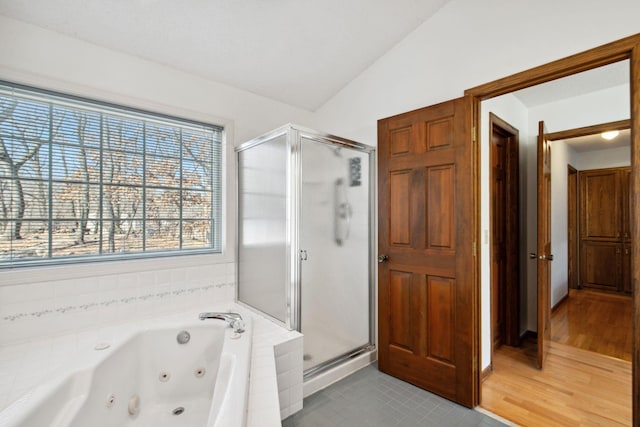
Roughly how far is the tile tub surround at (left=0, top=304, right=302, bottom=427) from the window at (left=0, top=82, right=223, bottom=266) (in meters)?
0.50

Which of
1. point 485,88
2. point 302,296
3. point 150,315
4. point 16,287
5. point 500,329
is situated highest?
point 485,88

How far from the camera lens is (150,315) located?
85.4 inches

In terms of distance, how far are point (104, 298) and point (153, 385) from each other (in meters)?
0.67

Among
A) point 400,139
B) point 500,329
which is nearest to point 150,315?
point 400,139

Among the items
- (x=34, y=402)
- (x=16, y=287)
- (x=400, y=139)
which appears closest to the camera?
(x=34, y=402)

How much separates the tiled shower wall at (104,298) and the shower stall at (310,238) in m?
0.32

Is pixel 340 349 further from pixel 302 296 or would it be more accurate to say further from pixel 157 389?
pixel 157 389

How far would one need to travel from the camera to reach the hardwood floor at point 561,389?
189 centimetres

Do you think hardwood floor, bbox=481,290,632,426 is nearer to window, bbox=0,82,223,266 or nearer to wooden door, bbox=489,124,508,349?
wooden door, bbox=489,124,508,349

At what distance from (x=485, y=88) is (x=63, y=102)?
2.74 m

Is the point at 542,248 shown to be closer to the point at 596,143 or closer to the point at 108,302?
the point at 596,143

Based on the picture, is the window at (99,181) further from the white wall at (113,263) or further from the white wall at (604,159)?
the white wall at (604,159)

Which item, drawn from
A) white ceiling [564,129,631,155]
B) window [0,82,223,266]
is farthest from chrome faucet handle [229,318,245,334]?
white ceiling [564,129,631,155]

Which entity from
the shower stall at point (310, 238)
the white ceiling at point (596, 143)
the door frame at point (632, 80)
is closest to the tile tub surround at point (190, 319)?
the shower stall at point (310, 238)
